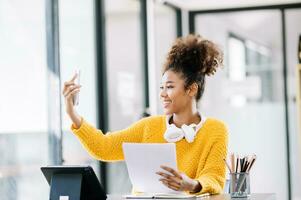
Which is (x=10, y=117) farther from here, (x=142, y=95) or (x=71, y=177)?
(x=142, y=95)

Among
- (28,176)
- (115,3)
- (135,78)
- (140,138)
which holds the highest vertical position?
(115,3)

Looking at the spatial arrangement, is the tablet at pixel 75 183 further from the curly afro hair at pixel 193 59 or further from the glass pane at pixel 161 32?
the glass pane at pixel 161 32

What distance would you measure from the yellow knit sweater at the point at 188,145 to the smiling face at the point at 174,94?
0.09 meters

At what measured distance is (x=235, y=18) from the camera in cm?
783

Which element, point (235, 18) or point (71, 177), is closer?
point (71, 177)

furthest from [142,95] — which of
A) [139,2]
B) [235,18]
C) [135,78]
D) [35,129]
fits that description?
[35,129]

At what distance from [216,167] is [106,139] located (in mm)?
459

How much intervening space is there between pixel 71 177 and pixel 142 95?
14.6 feet

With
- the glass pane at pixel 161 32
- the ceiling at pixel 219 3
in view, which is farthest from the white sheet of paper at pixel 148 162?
the ceiling at pixel 219 3

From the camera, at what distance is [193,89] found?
9.28 feet

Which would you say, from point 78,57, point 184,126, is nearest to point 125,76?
point 78,57

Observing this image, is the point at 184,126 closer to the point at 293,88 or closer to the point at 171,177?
the point at 171,177

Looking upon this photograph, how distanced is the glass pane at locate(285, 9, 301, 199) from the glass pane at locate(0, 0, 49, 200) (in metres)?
3.52

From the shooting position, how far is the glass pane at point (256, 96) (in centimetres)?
769
